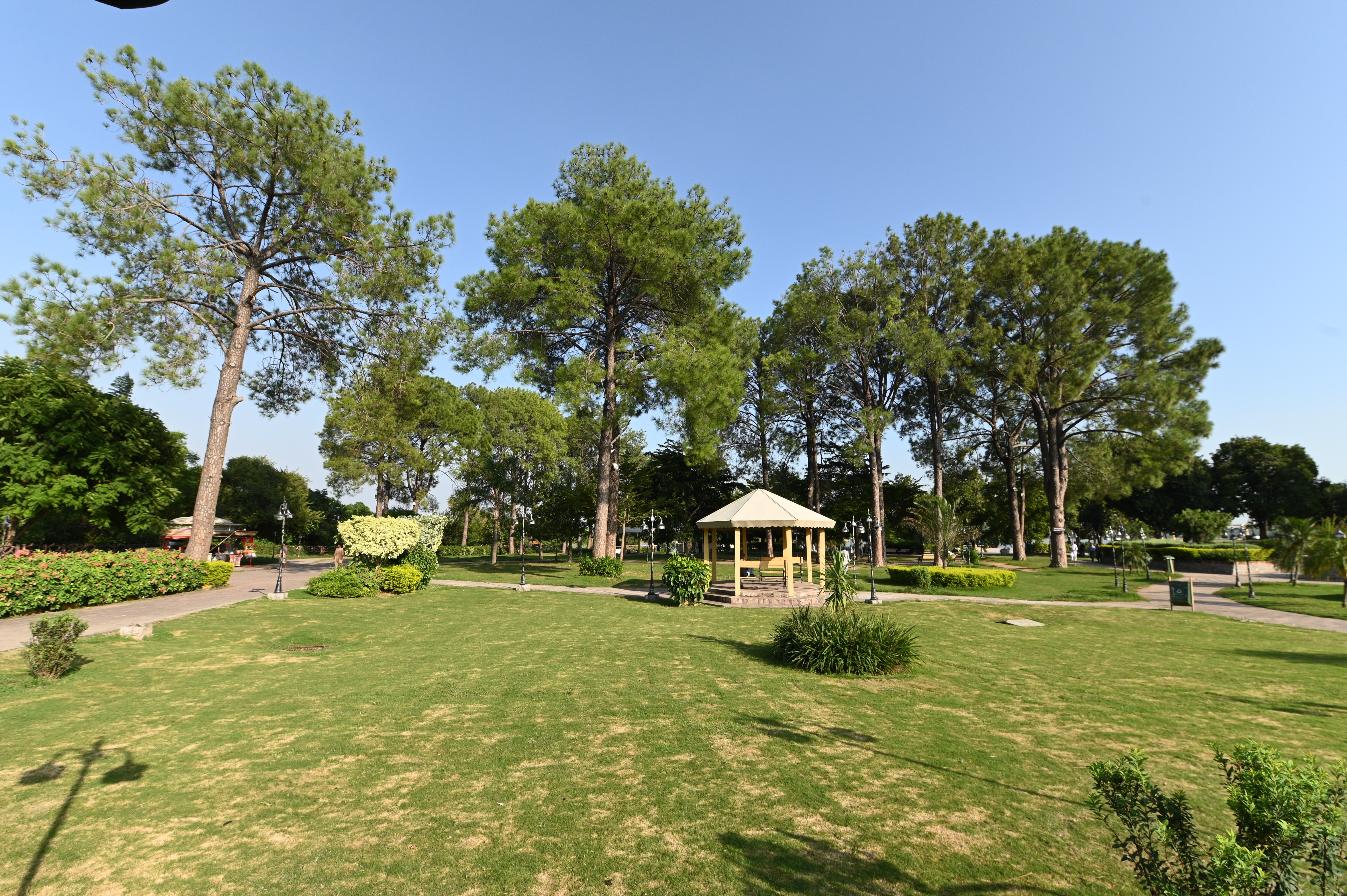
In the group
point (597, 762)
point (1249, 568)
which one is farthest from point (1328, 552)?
point (597, 762)

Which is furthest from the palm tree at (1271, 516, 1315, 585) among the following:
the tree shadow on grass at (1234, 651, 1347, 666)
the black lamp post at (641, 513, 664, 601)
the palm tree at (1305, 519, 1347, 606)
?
the black lamp post at (641, 513, 664, 601)

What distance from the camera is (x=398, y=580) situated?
20469mm

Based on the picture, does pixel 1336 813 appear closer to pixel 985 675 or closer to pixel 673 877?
pixel 673 877

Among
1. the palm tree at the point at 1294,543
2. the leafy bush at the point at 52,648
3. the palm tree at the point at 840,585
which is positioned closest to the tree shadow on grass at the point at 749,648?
the palm tree at the point at 840,585

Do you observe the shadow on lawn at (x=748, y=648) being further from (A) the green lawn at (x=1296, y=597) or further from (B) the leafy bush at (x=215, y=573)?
(A) the green lawn at (x=1296, y=597)

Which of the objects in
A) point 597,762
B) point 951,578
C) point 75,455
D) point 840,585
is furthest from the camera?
point 951,578

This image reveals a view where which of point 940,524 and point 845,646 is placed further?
point 940,524

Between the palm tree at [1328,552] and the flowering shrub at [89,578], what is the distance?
121ft

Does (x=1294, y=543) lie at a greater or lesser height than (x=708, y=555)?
greater

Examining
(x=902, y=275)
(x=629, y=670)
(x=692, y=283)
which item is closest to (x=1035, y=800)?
(x=629, y=670)

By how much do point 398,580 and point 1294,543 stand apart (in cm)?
3559

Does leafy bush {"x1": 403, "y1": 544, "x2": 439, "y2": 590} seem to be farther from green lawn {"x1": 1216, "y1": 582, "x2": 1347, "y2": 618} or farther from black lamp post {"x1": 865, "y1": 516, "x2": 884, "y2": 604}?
green lawn {"x1": 1216, "y1": 582, "x2": 1347, "y2": 618}

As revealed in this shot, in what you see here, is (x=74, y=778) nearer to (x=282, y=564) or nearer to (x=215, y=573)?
(x=282, y=564)

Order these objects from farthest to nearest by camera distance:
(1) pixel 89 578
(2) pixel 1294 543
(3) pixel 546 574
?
(3) pixel 546 574 → (2) pixel 1294 543 → (1) pixel 89 578
